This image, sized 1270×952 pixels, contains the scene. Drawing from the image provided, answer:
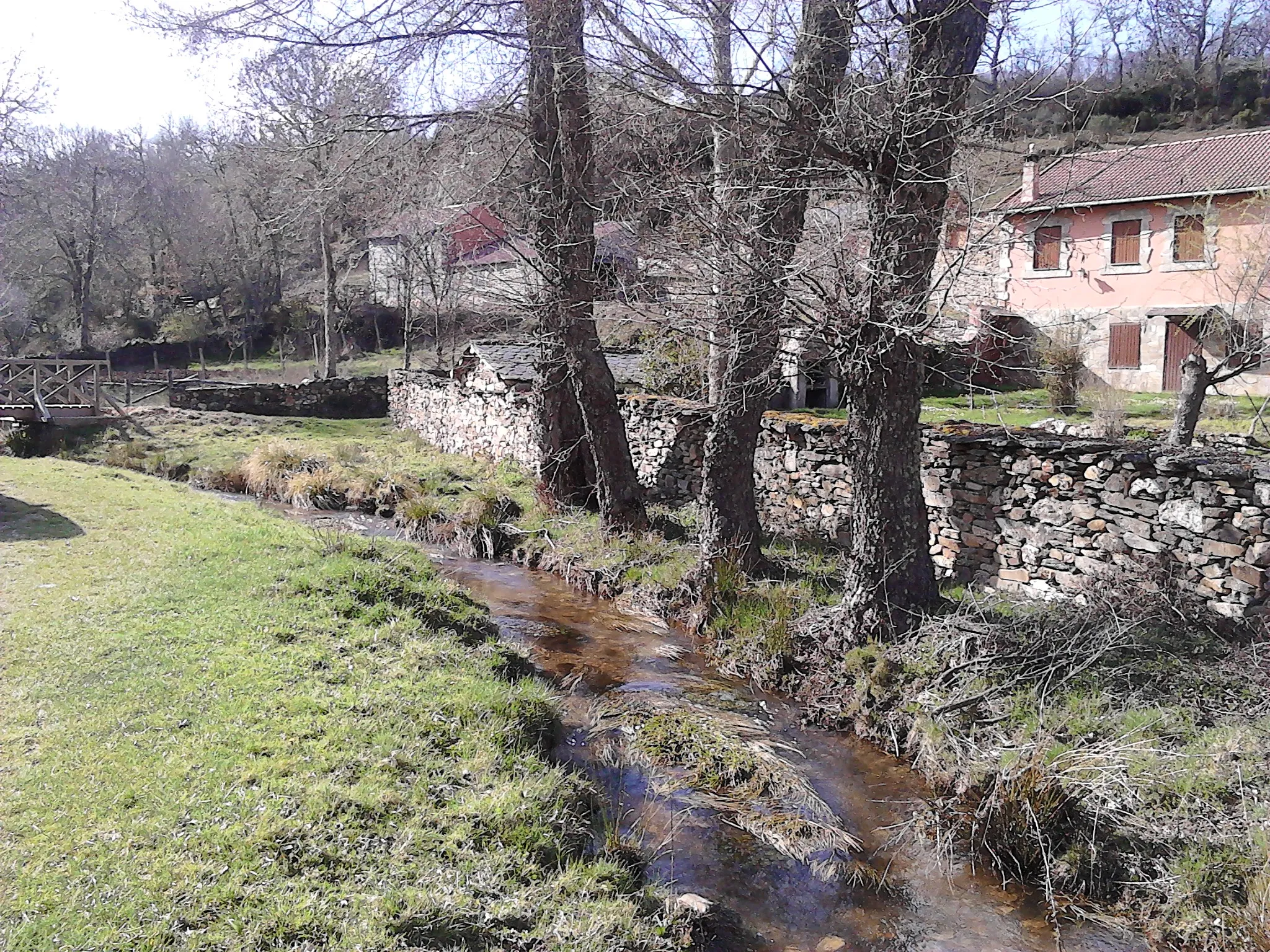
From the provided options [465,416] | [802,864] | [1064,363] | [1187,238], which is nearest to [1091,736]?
[802,864]

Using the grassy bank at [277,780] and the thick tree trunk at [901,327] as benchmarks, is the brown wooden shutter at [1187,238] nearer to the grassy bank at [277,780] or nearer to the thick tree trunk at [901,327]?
the thick tree trunk at [901,327]

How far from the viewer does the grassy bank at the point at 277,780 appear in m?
3.80

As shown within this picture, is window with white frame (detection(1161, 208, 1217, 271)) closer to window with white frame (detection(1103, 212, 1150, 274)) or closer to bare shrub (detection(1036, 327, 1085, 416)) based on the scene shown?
window with white frame (detection(1103, 212, 1150, 274))

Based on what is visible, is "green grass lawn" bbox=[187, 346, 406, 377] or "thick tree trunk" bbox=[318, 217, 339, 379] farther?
"green grass lawn" bbox=[187, 346, 406, 377]

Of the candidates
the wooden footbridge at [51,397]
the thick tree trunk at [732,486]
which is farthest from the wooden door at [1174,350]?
the wooden footbridge at [51,397]

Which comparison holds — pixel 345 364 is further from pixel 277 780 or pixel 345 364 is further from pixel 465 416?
pixel 277 780

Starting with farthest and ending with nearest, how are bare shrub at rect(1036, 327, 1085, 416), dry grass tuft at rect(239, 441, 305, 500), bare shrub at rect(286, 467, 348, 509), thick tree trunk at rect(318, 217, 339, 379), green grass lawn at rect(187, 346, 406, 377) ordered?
green grass lawn at rect(187, 346, 406, 377)
thick tree trunk at rect(318, 217, 339, 379)
bare shrub at rect(1036, 327, 1085, 416)
dry grass tuft at rect(239, 441, 305, 500)
bare shrub at rect(286, 467, 348, 509)

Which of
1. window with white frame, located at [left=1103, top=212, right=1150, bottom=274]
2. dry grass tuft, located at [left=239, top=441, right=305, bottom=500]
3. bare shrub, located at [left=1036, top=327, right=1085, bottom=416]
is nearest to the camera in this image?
dry grass tuft, located at [left=239, top=441, right=305, bottom=500]

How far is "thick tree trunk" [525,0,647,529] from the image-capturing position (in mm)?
10656

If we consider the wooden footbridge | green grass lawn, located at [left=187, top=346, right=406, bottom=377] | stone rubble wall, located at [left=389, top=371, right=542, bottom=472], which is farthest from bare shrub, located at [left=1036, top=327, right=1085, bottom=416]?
green grass lawn, located at [left=187, top=346, right=406, bottom=377]

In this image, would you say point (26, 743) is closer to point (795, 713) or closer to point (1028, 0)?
point (795, 713)

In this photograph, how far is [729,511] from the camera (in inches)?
376

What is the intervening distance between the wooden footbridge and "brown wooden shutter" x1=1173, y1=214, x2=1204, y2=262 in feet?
88.3

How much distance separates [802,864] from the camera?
5230mm
